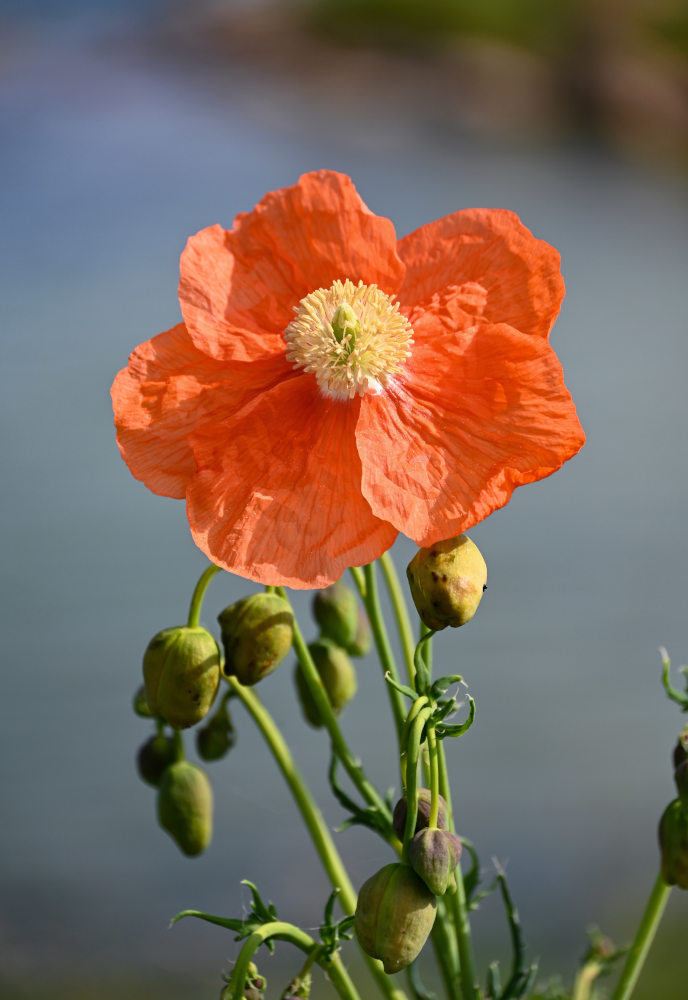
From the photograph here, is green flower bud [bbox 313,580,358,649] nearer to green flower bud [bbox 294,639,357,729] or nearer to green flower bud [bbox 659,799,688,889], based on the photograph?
green flower bud [bbox 294,639,357,729]

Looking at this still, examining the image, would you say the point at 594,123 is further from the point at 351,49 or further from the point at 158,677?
the point at 158,677

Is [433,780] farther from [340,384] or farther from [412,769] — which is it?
[340,384]

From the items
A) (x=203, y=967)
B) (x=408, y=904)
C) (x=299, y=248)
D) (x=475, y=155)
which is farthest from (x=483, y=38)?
(x=408, y=904)

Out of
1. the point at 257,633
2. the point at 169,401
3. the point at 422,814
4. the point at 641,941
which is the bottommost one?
the point at 641,941

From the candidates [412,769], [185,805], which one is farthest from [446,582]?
[185,805]

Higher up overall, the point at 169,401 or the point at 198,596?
the point at 169,401

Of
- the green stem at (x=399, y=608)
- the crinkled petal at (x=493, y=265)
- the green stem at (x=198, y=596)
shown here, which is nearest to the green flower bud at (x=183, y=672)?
the green stem at (x=198, y=596)

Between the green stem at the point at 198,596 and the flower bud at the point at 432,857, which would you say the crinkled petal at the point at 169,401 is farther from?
the flower bud at the point at 432,857
